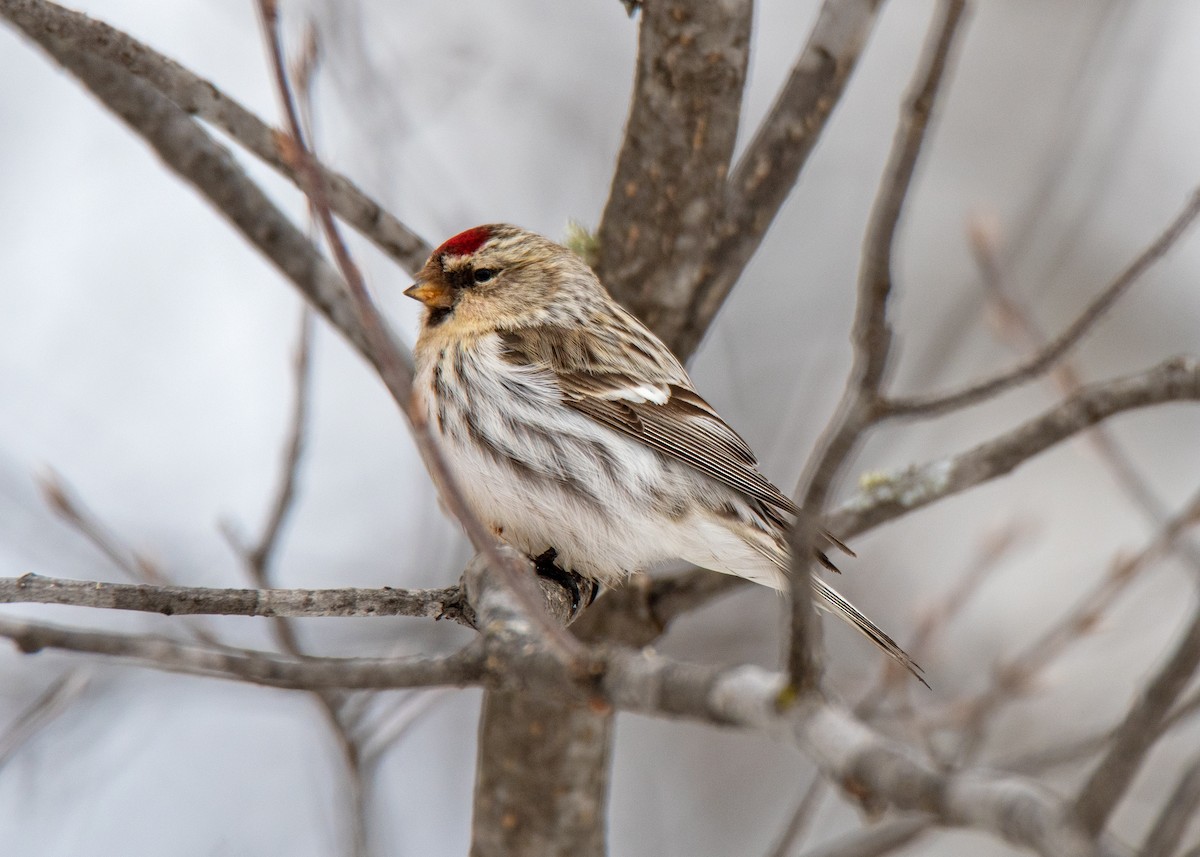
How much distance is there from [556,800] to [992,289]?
61.4 inches

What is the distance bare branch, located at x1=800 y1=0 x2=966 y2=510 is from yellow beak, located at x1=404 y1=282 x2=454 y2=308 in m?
1.85

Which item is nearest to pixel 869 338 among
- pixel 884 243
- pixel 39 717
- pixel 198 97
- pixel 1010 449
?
pixel 884 243

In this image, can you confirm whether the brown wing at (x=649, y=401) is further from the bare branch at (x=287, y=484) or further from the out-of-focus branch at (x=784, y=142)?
the bare branch at (x=287, y=484)

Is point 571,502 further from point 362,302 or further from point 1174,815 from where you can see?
point 1174,815

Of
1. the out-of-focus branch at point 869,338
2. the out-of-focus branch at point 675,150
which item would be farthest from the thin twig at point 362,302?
the out-of-focus branch at point 675,150

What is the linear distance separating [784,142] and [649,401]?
731mm

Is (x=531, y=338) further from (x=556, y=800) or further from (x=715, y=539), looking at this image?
(x=556, y=800)

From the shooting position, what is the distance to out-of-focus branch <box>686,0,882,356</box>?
2895 millimetres

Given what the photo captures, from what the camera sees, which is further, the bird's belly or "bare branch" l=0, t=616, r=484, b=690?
the bird's belly

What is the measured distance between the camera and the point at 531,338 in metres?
3.09

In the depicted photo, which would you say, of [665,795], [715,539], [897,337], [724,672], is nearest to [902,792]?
[724,672]

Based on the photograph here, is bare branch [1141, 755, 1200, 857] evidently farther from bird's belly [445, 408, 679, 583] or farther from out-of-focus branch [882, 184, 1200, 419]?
bird's belly [445, 408, 679, 583]

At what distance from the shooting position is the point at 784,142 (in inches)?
115

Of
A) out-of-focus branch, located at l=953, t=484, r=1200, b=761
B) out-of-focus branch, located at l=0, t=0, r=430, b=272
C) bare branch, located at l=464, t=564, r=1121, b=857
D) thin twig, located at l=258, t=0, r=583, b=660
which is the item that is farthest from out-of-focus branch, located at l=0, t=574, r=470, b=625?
out-of-focus branch, located at l=953, t=484, r=1200, b=761
